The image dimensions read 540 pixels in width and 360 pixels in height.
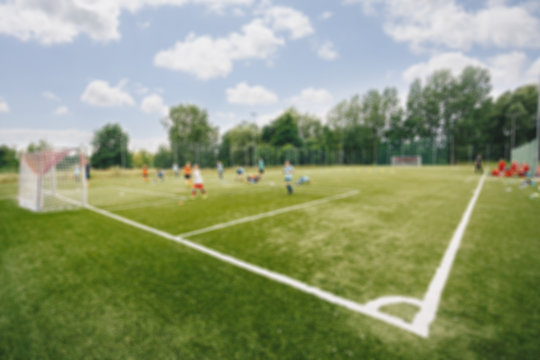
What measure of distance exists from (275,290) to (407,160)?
203 ft

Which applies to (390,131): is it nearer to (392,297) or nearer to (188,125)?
(188,125)

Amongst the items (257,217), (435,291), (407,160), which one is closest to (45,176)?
(257,217)

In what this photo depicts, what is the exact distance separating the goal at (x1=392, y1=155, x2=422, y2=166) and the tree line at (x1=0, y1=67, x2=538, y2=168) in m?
1.46

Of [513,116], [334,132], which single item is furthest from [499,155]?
[334,132]

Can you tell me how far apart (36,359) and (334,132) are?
77.9 m

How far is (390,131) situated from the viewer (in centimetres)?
6981

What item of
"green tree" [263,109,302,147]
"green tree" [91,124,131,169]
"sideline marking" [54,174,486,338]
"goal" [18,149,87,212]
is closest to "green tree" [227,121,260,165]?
"green tree" [263,109,302,147]

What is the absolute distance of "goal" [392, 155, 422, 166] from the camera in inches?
2197

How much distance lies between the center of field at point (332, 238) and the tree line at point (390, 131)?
29537 mm

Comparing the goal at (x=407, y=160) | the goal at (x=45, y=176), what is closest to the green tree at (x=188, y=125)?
the goal at (x=407, y=160)

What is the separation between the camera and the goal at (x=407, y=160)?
55797 mm

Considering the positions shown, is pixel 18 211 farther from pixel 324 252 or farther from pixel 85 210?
pixel 324 252

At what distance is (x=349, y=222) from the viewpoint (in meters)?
7.95

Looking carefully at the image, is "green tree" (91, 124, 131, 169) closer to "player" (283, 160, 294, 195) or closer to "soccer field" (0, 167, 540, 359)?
"player" (283, 160, 294, 195)
